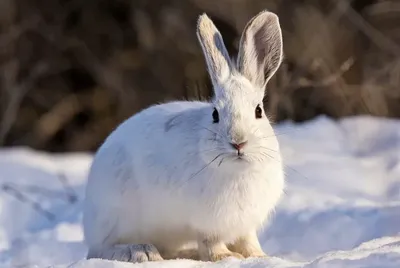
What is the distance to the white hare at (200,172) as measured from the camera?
291 cm

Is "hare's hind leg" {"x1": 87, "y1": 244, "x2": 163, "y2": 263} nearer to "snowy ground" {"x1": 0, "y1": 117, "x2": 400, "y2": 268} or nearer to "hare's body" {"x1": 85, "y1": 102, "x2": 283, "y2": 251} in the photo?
"hare's body" {"x1": 85, "y1": 102, "x2": 283, "y2": 251}

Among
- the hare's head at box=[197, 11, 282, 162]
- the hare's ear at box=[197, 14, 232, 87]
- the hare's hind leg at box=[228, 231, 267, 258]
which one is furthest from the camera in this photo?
the hare's hind leg at box=[228, 231, 267, 258]

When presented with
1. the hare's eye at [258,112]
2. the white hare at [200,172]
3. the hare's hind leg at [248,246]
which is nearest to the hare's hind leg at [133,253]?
the white hare at [200,172]

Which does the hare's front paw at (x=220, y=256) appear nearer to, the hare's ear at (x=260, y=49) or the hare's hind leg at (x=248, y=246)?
the hare's hind leg at (x=248, y=246)

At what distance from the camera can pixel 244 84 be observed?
119 inches

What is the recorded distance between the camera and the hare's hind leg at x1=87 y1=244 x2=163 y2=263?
3004 millimetres

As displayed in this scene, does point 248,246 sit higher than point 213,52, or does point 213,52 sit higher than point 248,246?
point 213,52

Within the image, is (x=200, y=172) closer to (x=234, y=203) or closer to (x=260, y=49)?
(x=234, y=203)

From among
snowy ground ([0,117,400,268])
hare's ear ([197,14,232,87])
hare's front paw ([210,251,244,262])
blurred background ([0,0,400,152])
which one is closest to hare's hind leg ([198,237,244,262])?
hare's front paw ([210,251,244,262])

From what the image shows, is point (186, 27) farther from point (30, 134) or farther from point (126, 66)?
point (30, 134)

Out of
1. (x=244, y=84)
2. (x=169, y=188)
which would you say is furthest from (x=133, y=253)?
(x=244, y=84)

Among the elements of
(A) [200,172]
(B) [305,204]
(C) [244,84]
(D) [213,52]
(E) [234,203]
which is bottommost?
(B) [305,204]

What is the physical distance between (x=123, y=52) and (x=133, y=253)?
18.6 ft

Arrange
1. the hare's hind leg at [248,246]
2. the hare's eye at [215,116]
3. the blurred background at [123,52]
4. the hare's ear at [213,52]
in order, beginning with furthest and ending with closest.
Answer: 1. the blurred background at [123,52]
2. the hare's hind leg at [248,246]
3. the hare's ear at [213,52]
4. the hare's eye at [215,116]
